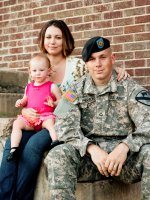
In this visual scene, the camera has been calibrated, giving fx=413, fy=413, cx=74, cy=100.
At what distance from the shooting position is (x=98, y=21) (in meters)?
4.43

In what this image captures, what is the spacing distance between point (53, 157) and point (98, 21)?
221cm

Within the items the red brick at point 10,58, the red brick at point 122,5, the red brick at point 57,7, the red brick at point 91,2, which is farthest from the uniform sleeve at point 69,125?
the red brick at point 10,58

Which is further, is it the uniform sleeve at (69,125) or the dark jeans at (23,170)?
the dark jeans at (23,170)

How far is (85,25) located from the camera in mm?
4535

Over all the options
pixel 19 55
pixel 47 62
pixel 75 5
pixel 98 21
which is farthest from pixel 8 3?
pixel 47 62

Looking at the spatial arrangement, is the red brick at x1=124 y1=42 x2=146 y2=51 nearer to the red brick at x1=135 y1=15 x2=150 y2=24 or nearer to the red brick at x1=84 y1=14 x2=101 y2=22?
the red brick at x1=135 y1=15 x2=150 y2=24

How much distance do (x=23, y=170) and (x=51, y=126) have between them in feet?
1.28

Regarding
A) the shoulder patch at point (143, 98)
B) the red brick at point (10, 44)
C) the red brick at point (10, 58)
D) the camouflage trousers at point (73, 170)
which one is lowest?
the camouflage trousers at point (73, 170)

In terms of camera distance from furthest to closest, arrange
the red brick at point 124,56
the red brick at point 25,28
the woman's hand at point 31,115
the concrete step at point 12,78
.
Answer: the red brick at point 25,28
the concrete step at point 12,78
the red brick at point 124,56
the woman's hand at point 31,115

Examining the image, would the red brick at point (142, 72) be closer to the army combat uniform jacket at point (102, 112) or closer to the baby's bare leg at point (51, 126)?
the army combat uniform jacket at point (102, 112)

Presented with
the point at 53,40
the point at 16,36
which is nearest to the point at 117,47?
the point at 53,40

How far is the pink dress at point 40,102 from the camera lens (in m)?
3.27

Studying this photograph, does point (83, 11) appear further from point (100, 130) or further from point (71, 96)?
point (100, 130)

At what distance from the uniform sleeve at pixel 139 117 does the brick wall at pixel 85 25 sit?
1224 millimetres
